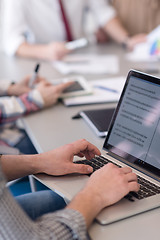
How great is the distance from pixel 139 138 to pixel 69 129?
353mm

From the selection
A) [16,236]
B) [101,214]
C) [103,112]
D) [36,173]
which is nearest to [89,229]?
[101,214]

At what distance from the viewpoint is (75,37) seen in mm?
2469

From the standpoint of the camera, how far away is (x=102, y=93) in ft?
4.89

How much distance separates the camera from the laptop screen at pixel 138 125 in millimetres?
868

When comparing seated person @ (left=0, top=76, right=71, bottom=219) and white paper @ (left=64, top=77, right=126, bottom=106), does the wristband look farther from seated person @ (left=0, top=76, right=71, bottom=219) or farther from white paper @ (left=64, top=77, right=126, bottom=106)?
seated person @ (left=0, top=76, right=71, bottom=219)

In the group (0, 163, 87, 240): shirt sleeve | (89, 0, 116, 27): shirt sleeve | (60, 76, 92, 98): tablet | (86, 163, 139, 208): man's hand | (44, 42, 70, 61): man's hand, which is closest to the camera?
(0, 163, 87, 240): shirt sleeve

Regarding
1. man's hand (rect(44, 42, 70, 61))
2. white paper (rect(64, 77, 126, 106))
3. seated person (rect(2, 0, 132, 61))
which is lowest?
white paper (rect(64, 77, 126, 106))

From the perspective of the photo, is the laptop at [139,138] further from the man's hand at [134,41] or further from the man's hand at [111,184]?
the man's hand at [134,41]

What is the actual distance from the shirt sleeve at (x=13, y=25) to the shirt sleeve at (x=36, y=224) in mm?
1580

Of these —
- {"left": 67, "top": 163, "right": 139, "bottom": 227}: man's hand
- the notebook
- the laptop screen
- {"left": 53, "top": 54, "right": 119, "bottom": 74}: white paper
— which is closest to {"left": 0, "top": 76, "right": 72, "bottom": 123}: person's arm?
the notebook

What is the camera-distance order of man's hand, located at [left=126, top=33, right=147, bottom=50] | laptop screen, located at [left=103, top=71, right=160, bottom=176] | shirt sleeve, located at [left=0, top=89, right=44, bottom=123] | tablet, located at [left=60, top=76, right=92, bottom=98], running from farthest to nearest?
man's hand, located at [left=126, top=33, right=147, bottom=50] < tablet, located at [left=60, top=76, right=92, bottom=98] < shirt sleeve, located at [left=0, top=89, right=44, bottom=123] < laptop screen, located at [left=103, top=71, right=160, bottom=176]

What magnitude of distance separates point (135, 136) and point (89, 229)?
11.9 inches

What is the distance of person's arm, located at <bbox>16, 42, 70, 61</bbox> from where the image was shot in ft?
6.56

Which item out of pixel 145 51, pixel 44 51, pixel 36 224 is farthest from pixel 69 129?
pixel 145 51
